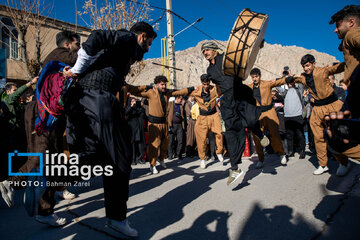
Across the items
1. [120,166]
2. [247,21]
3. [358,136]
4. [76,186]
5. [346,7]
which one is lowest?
[76,186]

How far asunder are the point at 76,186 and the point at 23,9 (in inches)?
348

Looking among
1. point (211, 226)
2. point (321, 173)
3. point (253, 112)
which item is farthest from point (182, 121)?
point (211, 226)

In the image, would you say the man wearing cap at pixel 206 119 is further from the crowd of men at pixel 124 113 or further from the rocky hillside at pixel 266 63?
the rocky hillside at pixel 266 63

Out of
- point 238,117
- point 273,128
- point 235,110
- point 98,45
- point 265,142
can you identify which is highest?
point 98,45

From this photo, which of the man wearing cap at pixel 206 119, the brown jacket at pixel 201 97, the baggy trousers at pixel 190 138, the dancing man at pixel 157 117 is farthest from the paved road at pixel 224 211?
the baggy trousers at pixel 190 138

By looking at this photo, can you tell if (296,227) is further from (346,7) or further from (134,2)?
(134,2)

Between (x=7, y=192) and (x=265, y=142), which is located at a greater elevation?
(x=265, y=142)

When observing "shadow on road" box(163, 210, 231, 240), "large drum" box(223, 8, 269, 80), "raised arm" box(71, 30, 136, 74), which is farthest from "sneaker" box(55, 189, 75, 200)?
"large drum" box(223, 8, 269, 80)

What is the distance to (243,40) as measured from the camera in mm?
3238

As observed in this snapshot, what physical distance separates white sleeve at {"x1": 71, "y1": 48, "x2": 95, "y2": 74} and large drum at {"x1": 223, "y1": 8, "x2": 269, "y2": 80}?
78.7 inches

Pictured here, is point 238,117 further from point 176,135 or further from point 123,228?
point 176,135

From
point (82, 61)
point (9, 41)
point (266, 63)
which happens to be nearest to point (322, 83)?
point (82, 61)

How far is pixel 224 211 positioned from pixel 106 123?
1.63 m

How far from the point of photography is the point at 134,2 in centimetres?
1044
